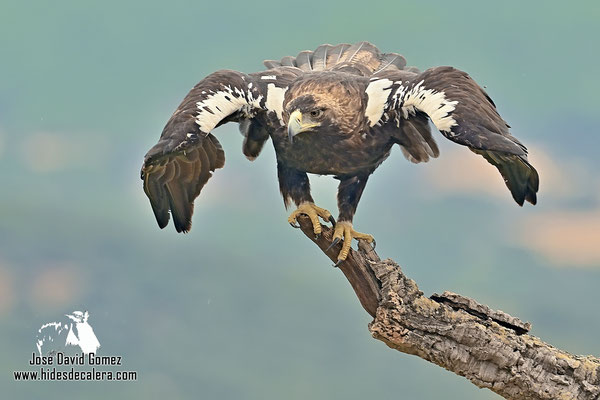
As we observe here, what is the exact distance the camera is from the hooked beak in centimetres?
721

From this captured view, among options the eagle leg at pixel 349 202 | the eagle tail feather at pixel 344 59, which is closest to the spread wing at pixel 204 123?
the eagle tail feather at pixel 344 59

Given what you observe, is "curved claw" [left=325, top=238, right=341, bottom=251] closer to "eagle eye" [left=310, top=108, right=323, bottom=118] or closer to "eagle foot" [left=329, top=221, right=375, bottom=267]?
"eagle foot" [left=329, top=221, right=375, bottom=267]

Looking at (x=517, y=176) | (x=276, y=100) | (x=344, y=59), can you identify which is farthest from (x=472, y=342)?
(x=344, y=59)

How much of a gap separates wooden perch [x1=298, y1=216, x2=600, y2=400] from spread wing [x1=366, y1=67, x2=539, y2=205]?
102cm

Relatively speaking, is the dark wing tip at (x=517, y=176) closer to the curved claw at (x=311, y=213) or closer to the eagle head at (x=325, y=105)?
the eagle head at (x=325, y=105)

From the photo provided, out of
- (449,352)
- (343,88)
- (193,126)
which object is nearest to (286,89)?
(343,88)

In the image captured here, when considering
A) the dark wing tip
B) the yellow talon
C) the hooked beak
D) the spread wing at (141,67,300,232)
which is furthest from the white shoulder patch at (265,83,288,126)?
the dark wing tip

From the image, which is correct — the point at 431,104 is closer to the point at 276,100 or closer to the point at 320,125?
the point at 320,125

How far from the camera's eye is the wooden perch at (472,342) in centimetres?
711

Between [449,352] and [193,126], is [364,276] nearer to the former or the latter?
[449,352]

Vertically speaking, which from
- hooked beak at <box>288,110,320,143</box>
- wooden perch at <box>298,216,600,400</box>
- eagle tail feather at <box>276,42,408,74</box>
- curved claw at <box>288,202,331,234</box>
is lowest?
wooden perch at <box>298,216,600,400</box>

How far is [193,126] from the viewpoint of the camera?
7043 millimetres

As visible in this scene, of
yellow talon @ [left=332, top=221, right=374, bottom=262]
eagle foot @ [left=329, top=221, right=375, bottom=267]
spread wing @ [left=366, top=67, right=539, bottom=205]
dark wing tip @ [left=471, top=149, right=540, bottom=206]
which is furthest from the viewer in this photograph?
yellow talon @ [left=332, top=221, right=374, bottom=262]

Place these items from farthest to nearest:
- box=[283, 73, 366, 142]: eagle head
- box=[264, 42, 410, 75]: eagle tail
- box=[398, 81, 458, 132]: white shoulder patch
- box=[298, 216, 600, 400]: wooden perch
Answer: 1. box=[264, 42, 410, 75]: eagle tail
2. box=[283, 73, 366, 142]: eagle head
3. box=[298, 216, 600, 400]: wooden perch
4. box=[398, 81, 458, 132]: white shoulder patch
